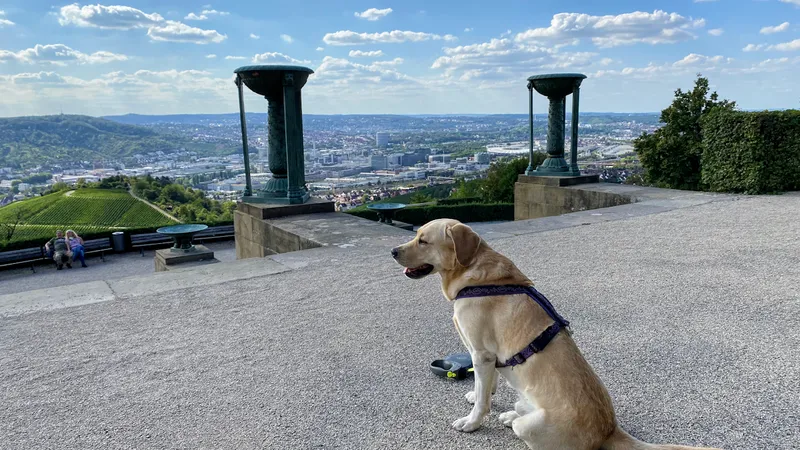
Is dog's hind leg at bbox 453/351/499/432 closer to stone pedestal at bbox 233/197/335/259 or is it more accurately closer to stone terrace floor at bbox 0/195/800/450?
stone terrace floor at bbox 0/195/800/450

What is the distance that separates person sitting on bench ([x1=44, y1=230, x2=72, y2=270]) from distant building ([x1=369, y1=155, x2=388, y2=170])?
1801cm

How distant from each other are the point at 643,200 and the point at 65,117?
5631 cm

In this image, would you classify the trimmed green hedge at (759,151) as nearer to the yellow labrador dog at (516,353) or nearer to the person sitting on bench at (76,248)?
the yellow labrador dog at (516,353)

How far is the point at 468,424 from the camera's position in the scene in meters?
3.16

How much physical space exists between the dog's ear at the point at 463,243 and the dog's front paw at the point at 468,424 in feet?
2.95

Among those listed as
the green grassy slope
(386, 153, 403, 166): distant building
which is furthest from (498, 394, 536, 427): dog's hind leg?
(386, 153, 403, 166): distant building

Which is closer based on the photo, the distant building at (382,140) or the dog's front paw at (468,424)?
the dog's front paw at (468,424)

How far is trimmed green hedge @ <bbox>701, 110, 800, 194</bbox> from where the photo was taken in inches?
500

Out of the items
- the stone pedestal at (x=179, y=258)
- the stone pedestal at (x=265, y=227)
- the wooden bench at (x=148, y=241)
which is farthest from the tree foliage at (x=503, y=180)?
the stone pedestal at (x=179, y=258)

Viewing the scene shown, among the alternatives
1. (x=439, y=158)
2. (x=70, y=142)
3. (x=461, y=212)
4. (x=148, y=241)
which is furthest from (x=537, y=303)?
(x=70, y=142)

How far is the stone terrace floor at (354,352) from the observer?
330 centimetres

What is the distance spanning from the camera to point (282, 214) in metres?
10.8

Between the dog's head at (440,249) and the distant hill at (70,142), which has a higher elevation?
the distant hill at (70,142)

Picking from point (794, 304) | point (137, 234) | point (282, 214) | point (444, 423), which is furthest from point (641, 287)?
point (137, 234)
